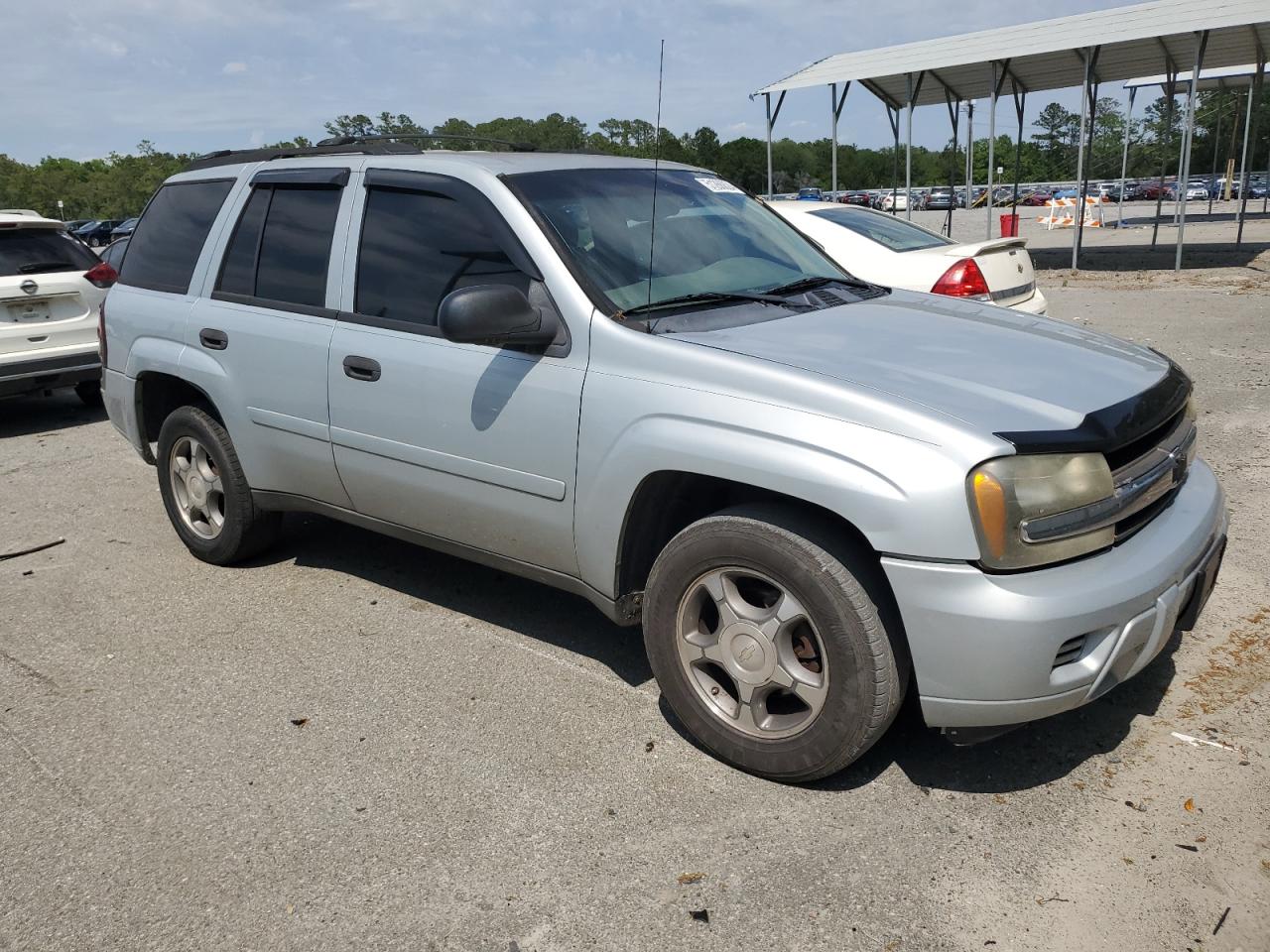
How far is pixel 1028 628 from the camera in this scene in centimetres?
266

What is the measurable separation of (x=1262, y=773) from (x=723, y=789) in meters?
1.58

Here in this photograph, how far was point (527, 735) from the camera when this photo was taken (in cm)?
352

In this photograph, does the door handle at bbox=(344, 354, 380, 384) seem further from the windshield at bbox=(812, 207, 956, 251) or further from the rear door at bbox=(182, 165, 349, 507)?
the windshield at bbox=(812, 207, 956, 251)

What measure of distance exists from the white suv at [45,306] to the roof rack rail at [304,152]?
145 inches

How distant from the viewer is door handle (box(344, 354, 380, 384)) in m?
3.97

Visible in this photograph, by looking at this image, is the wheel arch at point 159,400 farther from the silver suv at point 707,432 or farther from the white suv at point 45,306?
the white suv at point 45,306

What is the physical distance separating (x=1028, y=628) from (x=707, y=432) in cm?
102

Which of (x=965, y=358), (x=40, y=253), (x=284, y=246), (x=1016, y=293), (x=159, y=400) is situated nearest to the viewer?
(x=965, y=358)

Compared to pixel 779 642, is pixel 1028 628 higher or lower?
higher

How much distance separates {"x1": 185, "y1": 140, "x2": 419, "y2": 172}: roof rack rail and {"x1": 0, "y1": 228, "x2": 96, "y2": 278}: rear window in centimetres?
407

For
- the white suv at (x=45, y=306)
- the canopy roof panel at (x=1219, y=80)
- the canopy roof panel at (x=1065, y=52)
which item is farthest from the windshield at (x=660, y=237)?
the canopy roof panel at (x=1219, y=80)

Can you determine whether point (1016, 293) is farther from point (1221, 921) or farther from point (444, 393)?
point (1221, 921)

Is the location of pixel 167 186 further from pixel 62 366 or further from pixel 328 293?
pixel 62 366

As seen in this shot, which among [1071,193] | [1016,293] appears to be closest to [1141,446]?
[1016,293]
